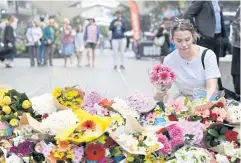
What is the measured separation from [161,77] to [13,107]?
107 cm

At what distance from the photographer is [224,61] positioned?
905 cm

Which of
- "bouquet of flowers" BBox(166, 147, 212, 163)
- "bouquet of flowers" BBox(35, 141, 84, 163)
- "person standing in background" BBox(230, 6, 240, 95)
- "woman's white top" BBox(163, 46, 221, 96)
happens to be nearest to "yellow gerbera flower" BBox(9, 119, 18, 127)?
"bouquet of flowers" BBox(35, 141, 84, 163)

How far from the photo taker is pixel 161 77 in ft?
12.0

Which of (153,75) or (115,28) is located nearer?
(153,75)

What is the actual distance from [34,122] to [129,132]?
53cm

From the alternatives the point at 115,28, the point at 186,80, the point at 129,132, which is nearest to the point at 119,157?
the point at 129,132

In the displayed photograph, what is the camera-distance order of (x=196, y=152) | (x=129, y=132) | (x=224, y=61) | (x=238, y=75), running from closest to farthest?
(x=196, y=152), (x=129, y=132), (x=238, y=75), (x=224, y=61)

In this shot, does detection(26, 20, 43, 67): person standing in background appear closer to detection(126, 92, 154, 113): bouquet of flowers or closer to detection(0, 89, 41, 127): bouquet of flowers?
detection(0, 89, 41, 127): bouquet of flowers

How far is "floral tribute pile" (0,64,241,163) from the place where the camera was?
2717mm

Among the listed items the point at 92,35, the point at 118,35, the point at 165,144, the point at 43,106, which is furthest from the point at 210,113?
the point at 92,35

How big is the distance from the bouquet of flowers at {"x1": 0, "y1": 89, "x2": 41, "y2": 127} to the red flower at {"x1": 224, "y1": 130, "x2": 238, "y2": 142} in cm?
111

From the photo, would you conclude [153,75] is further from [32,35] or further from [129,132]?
[32,35]

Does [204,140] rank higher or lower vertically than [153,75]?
lower

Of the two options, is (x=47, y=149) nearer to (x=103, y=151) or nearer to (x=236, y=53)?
(x=103, y=151)
